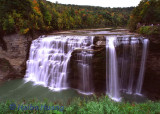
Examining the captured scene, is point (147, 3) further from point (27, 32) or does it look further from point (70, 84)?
point (27, 32)

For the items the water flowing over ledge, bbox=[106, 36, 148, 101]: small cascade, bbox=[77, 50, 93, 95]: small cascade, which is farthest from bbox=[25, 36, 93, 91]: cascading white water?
bbox=[106, 36, 148, 101]: small cascade

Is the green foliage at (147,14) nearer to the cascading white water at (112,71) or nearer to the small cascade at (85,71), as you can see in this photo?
the cascading white water at (112,71)

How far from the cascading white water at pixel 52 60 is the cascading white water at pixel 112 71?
2.14 meters

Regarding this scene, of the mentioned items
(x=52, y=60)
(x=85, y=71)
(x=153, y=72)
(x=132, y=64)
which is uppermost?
(x=52, y=60)

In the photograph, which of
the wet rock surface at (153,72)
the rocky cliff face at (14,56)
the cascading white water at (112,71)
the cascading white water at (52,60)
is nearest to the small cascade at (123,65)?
the cascading white water at (112,71)

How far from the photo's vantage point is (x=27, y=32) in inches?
516

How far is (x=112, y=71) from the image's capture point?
10297 millimetres

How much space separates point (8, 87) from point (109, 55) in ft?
35.8

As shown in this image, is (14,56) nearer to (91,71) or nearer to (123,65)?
(91,71)

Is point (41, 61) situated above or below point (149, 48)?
below

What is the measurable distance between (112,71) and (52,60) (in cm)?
651

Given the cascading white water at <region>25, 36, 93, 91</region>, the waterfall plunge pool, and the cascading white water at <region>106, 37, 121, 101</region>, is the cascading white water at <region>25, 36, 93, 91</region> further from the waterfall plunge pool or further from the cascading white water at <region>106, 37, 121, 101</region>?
the cascading white water at <region>106, 37, 121, 101</region>

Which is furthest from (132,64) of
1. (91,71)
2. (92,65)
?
(91,71)

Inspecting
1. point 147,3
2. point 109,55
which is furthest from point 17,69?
point 147,3
